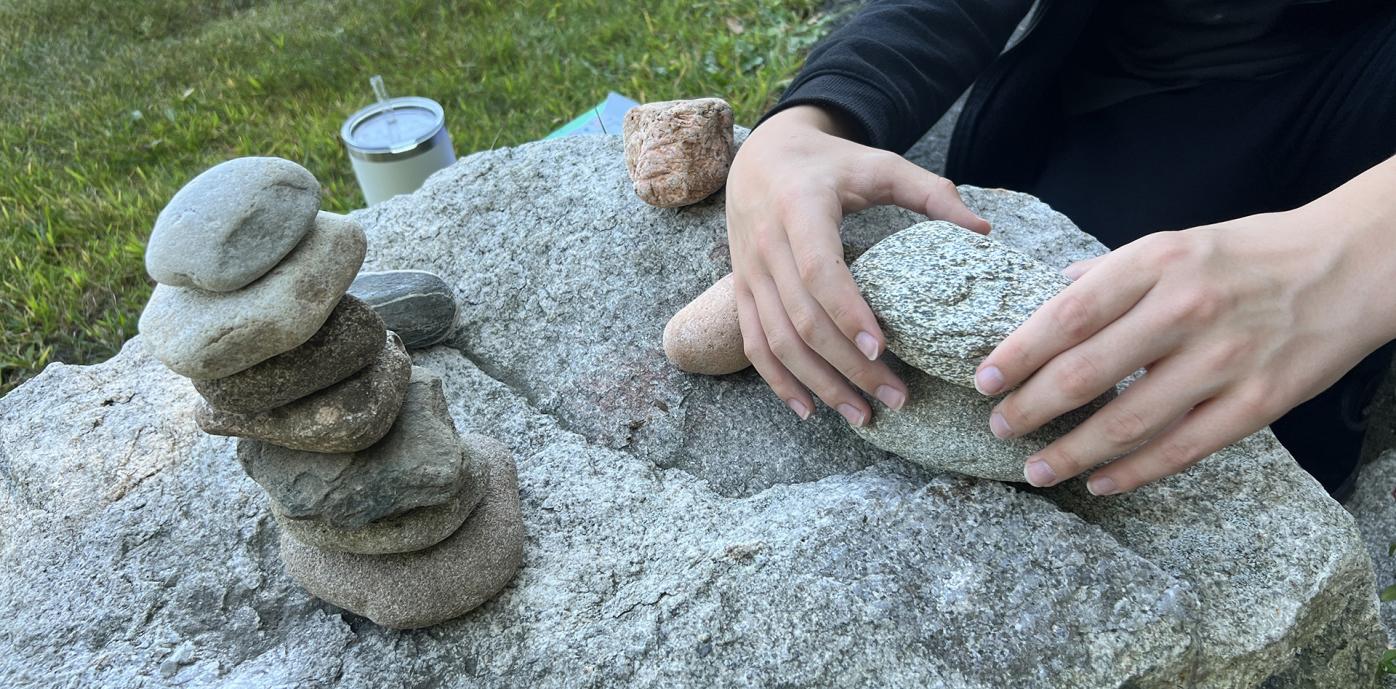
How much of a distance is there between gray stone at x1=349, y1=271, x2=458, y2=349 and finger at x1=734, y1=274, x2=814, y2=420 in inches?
24.6

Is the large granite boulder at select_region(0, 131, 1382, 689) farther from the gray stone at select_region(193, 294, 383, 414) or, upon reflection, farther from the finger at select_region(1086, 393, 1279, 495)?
the gray stone at select_region(193, 294, 383, 414)

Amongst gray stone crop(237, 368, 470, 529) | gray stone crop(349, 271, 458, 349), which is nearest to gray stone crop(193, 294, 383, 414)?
gray stone crop(237, 368, 470, 529)

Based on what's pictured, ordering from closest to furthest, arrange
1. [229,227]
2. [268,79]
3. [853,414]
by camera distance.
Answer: [229,227] → [853,414] → [268,79]

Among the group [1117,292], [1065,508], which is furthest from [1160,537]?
[1117,292]

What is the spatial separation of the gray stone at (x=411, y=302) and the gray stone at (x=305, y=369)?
54 centimetres

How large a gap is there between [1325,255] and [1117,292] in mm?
314

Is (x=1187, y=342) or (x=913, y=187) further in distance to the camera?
(x=913, y=187)

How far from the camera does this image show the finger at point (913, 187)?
5.18ft

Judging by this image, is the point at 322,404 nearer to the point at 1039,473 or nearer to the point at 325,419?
the point at 325,419

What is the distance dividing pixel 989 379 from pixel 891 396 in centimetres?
18

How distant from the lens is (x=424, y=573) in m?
1.34

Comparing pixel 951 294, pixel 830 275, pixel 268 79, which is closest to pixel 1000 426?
pixel 951 294

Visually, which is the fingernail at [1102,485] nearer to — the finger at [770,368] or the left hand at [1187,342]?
the left hand at [1187,342]

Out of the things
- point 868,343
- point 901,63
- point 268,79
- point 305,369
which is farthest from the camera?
point 268,79
